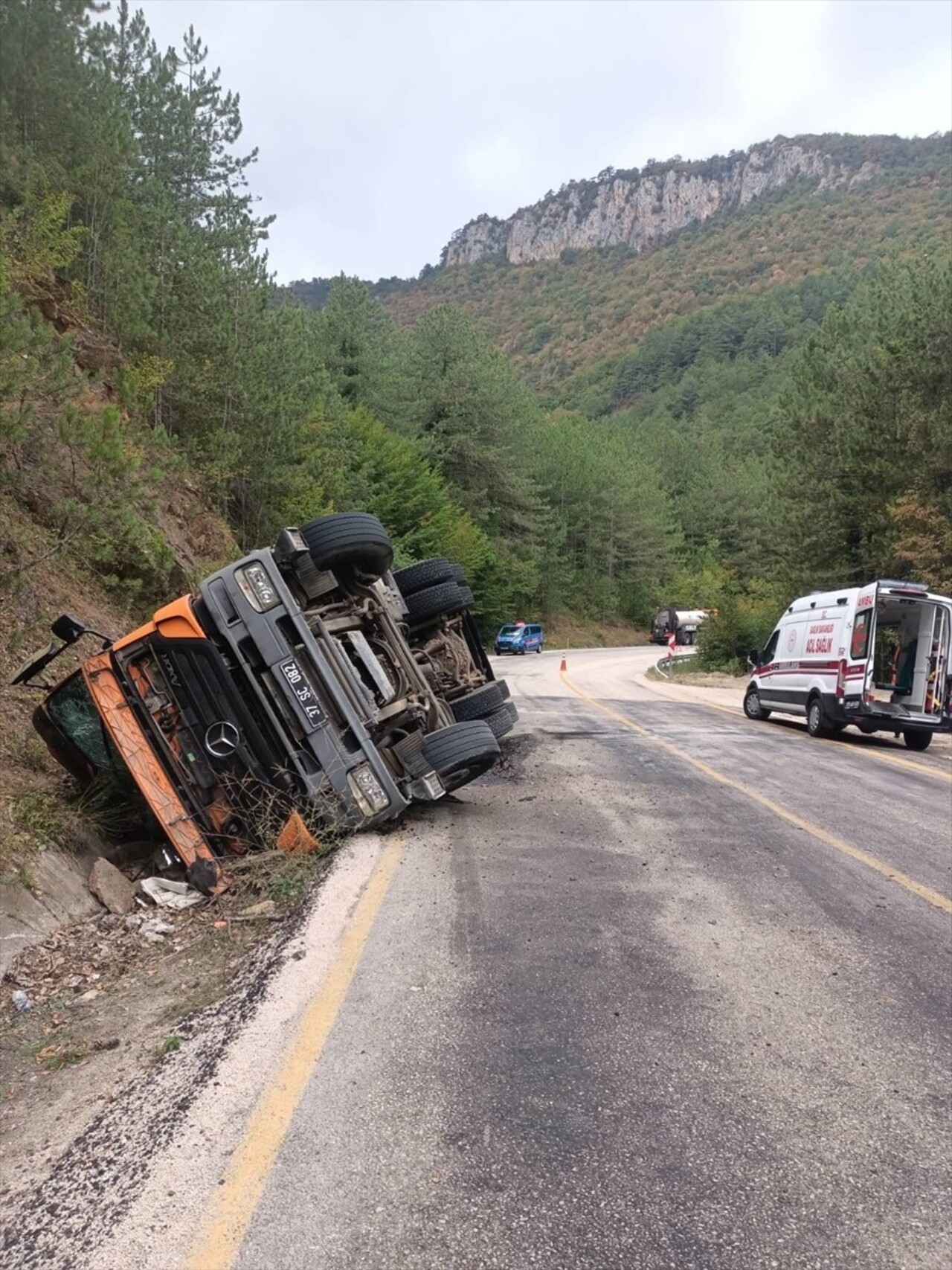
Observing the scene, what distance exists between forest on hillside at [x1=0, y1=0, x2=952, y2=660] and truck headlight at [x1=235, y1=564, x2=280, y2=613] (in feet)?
5.12

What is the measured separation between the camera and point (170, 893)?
234 inches

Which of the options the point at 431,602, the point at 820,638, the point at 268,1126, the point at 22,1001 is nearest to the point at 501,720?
the point at 431,602

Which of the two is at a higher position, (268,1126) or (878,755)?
(268,1126)

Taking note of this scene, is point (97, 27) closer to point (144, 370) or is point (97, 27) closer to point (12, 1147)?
point (144, 370)

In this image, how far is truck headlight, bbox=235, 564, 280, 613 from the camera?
6.52 meters

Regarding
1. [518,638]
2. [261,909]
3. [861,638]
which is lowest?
[518,638]

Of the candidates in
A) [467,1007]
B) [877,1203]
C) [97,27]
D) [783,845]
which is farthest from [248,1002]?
[97,27]

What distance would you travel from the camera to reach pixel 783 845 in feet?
22.7

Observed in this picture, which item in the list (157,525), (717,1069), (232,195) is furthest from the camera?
(232,195)

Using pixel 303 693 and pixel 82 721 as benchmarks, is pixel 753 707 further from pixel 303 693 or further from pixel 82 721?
pixel 82 721

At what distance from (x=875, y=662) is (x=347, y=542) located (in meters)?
10.00

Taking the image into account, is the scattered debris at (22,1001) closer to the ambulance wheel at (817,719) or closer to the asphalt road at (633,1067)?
the asphalt road at (633,1067)

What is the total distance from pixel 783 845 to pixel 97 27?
1771 cm

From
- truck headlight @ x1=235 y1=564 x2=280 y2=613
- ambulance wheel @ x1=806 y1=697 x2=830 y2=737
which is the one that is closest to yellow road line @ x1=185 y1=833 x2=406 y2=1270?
truck headlight @ x1=235 y1=564 x2=280 y2=613
